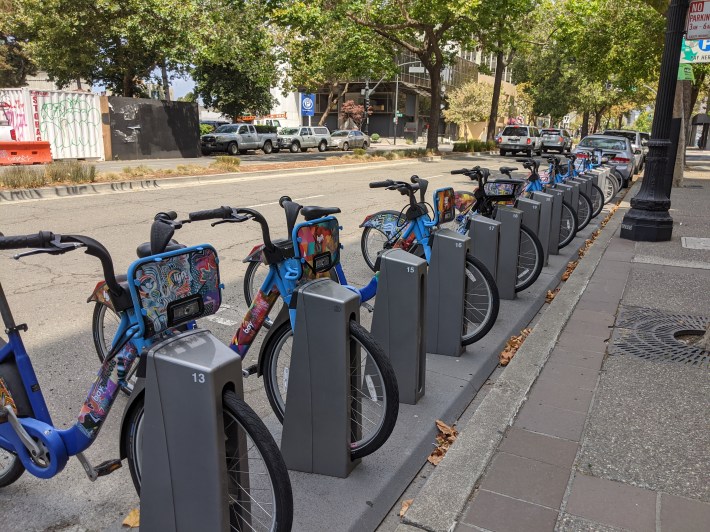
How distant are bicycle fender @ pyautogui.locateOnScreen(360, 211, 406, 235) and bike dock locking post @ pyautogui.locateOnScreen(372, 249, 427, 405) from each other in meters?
1.82

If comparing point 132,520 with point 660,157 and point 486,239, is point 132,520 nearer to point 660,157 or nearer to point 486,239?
point 486,239

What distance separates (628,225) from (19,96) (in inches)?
916

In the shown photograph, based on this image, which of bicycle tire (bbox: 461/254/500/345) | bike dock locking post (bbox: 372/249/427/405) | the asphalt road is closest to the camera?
the asphalt road

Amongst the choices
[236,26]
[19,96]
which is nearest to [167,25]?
[236,26]

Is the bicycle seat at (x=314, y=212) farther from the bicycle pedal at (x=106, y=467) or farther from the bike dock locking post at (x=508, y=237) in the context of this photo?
the bike dock locking post at (x=508, y=237)

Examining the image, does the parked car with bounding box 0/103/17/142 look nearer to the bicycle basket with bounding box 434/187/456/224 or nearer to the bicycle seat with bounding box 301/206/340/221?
the bicycle basket with bounding box 434/187/456/224

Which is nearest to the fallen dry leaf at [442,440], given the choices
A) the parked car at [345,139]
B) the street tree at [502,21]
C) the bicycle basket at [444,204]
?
the bicycle basket at [444,204]

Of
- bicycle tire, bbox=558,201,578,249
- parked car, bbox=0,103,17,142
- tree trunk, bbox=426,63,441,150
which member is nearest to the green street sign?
bicycle tire, bbox=558,201,578,249

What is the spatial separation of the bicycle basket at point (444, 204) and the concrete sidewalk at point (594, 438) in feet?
4.04

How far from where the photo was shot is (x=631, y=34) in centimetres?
2150

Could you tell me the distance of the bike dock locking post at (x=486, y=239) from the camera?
525cm

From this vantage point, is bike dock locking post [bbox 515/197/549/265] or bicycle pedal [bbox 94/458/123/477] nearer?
bicycle pedal [bbox 94/458/123/477]

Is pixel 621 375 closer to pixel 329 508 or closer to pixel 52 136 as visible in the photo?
pixel 329 508

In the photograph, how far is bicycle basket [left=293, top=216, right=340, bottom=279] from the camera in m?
3.02
